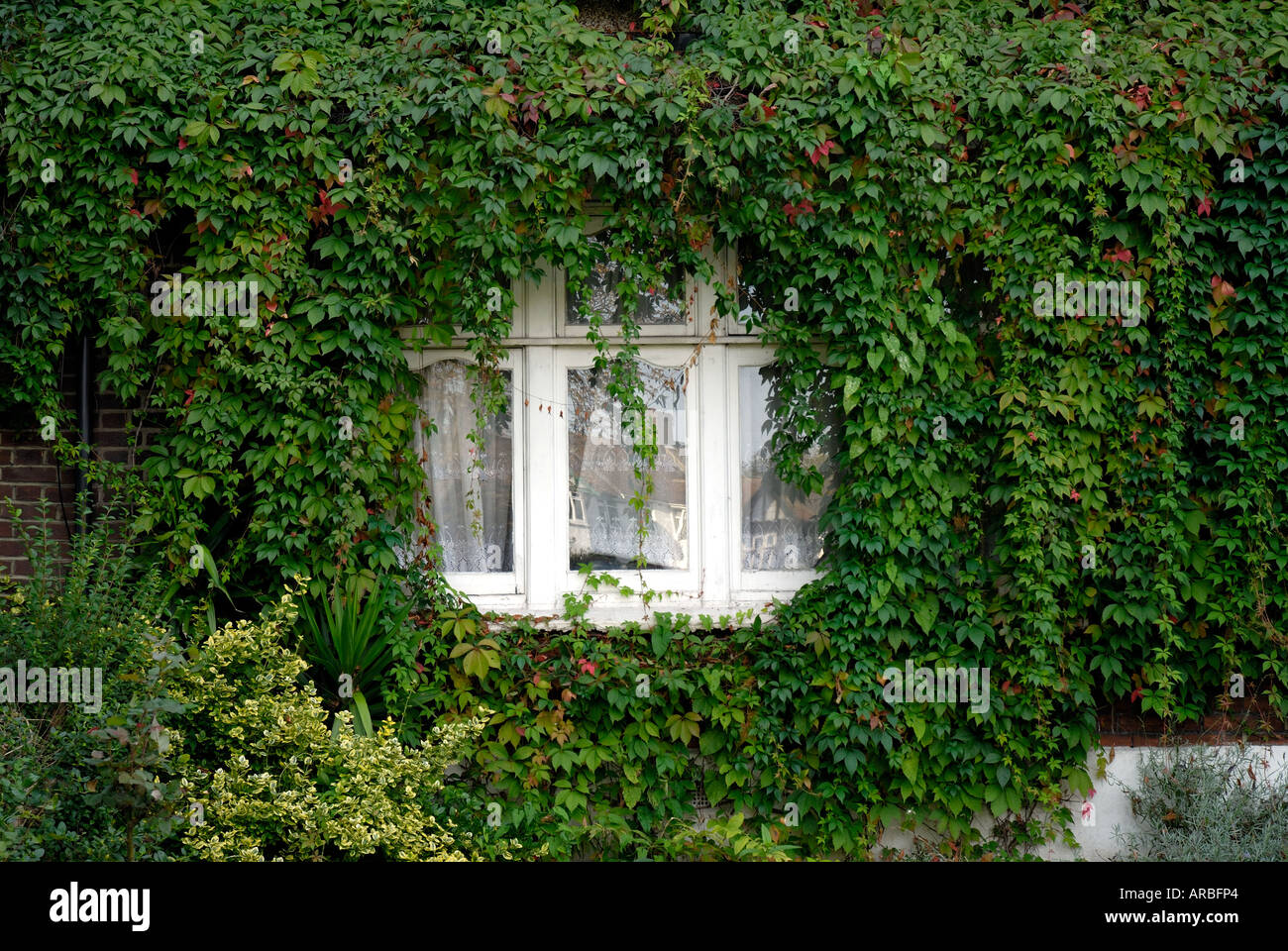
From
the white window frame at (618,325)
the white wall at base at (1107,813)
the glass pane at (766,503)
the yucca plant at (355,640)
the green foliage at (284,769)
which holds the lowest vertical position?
the white wall at base at (1107,813)

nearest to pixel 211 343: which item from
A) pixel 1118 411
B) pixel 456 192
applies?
pixel 456 192

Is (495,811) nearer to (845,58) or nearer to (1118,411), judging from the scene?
(1118,411)

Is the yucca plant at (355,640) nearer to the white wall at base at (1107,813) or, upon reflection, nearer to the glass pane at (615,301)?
the glass pane at (615,301)

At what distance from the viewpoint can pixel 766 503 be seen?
18.1ft

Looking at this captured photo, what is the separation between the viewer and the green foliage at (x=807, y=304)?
16.5 ft

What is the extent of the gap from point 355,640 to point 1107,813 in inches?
157

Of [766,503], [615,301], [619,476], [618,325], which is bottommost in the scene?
[766,503]

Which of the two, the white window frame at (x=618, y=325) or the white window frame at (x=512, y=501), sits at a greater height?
the white window frame at (x=618, y=325)

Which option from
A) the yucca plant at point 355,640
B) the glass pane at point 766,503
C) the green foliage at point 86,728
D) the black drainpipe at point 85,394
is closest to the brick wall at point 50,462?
the black drainpipe at point 85,394

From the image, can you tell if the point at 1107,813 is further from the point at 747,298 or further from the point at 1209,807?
the point at 747,298

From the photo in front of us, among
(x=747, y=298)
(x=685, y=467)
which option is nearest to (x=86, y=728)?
(x=685, y=467)

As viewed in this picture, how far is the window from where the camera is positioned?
5.45m

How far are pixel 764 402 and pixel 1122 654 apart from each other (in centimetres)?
228

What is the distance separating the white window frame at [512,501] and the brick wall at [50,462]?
165cm
